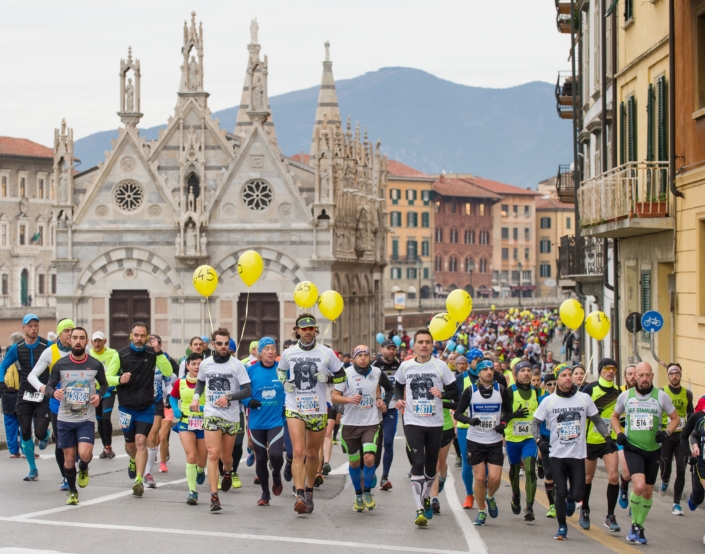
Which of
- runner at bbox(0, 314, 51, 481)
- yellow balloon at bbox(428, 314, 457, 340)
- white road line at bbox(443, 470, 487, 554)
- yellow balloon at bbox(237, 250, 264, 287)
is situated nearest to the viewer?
white road line at bbox(443, 470, 487, 554)

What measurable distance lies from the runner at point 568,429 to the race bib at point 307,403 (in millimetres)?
2375

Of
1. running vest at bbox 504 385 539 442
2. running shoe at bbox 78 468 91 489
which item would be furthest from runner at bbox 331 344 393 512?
running shoe at bbox 78 468 91 489

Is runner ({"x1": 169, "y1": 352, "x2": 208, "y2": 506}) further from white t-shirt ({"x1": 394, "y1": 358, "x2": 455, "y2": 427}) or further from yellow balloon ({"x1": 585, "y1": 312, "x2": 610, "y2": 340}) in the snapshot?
yellow balloon ({"x1": 585, "y1": 312, "x2": 610, "y2": 340})

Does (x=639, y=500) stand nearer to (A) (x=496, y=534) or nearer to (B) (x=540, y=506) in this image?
(A) (x=496, y=534)

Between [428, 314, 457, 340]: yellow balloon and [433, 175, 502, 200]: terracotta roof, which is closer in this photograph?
[428, 314, 457, 340]: yellow balloon

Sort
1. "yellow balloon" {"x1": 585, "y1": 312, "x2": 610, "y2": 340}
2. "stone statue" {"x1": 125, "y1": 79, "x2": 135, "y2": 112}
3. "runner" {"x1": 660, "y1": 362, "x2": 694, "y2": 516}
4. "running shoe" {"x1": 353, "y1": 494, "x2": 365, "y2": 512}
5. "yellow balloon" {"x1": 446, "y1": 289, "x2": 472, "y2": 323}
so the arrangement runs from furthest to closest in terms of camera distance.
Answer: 1. "stone statue" {"x1": 125, "y1": 79, "x2": 135, "y2": 112}
2. "yellow balloon" {"x1": 446, "y1": 289, "x2": 472, "y2": 323}
3. "yellow balloon" {"x1": 585, "y1": 312, "x2": 610, "y2": 340}
4. "runner" {"x1": 660, "y1": 362, "x2": 694, "y2": 516}
5. "running shoe" {"x1": 353, "y1": 494, "x2": 365, "y2": 512}

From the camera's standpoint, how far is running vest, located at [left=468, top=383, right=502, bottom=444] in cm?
1298

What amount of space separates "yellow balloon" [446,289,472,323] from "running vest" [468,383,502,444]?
7.72 metres

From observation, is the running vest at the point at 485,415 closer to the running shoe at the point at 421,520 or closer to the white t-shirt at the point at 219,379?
the running shoe at the point at 421,520

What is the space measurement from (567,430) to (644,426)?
0.87 m

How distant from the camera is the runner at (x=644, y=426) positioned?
12.6m

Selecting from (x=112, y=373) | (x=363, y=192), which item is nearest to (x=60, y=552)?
(x=112, y=373)

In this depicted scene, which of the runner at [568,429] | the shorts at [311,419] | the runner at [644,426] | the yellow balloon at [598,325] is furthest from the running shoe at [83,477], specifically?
the yellow balloon at [598,325]

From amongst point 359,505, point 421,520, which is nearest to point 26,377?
point 359,505
